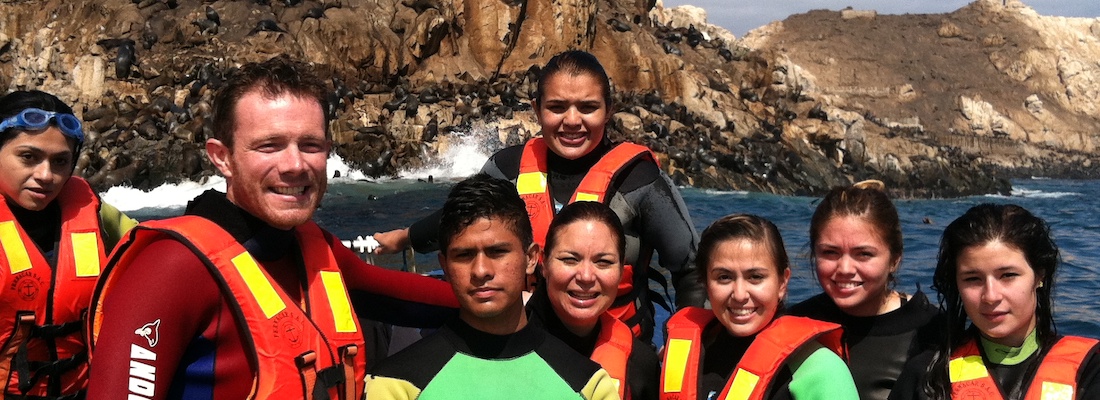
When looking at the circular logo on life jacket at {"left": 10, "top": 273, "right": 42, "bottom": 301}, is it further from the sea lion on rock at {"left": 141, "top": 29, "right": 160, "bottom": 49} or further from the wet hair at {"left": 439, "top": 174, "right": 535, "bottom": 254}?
the sea lion on rock at {"left": 141, "top": 29, "right": 160, "bottom": 49}

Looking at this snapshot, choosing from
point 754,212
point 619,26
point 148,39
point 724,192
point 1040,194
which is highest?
point 619,26

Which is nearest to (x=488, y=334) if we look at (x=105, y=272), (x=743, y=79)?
(x=105, y=272)

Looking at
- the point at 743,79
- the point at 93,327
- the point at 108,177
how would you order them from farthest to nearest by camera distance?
the point at 743,79 < the point at 108,177 < the point at 93,327

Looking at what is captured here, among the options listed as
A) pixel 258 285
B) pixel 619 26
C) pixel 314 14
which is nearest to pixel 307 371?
pixel 258 285

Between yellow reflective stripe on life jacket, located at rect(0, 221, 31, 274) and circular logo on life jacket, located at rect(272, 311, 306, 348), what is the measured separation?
49.5 inches

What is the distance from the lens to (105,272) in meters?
1.97

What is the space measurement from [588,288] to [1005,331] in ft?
4.03

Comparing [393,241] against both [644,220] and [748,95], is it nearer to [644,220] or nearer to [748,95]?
[644,220]

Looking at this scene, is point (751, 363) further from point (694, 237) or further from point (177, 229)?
point (177, 229)

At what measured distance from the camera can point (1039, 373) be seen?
8.45 feet

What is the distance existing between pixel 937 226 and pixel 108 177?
17.9 meters

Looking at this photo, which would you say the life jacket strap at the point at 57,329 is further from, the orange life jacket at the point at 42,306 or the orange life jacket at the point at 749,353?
the orange life jacket at the point at 749,353

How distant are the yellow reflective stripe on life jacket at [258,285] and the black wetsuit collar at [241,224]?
0.31 feet

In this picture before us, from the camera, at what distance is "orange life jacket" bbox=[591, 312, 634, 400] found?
2697 mm
